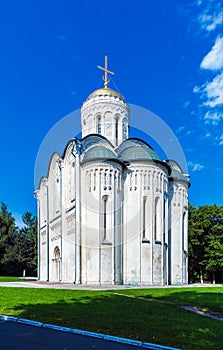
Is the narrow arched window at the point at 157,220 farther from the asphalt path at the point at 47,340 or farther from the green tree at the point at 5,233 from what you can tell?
the green tree at the point at 5,233

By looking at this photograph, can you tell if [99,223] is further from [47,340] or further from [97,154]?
[47,340]

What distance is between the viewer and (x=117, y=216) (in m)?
27.1

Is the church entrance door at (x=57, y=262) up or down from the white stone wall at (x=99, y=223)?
down

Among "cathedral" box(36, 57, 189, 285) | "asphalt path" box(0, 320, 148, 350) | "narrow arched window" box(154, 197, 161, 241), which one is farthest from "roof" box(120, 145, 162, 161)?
"asphalt path" box(0, 320, 148, 350)

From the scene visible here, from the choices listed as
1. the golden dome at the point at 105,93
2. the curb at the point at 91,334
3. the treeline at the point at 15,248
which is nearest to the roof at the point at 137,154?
the golden dome at the point at 105,93

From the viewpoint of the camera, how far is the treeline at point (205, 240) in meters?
37.9

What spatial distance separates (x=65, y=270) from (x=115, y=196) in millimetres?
7377

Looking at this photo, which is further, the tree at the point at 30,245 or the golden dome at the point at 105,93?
the tree at the point at 30,245

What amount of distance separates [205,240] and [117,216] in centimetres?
1644

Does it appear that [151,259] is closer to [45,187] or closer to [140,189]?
[140,189]

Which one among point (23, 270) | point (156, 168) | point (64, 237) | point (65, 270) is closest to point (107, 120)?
point (156, 168)

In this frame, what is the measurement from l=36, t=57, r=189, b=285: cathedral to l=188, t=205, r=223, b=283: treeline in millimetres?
6403

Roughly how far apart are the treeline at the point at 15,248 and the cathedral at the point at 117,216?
45.3ft

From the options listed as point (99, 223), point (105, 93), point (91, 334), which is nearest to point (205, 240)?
point (99, 223)
